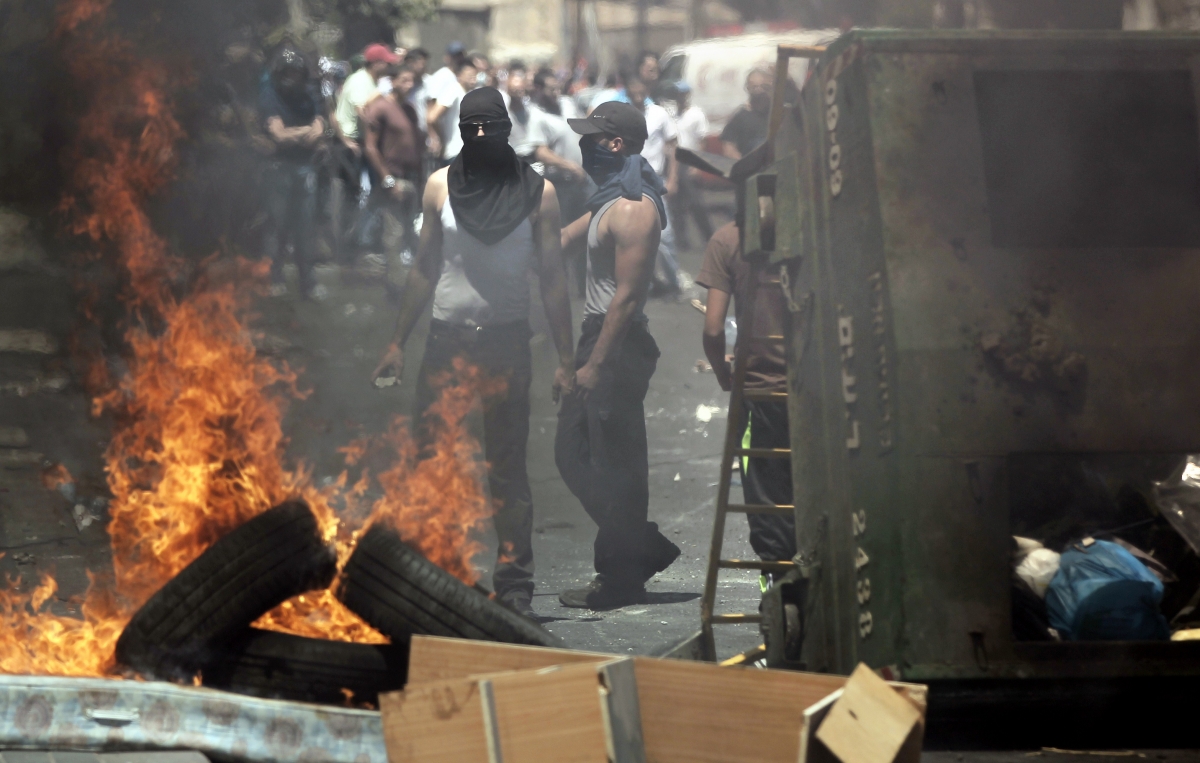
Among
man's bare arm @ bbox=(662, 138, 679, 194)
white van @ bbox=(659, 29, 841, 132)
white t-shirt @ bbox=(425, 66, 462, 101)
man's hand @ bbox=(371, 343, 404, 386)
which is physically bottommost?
man's hand @ bbox=(371, 343, 404, 386)

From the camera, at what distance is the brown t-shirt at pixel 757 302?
19.5 feet

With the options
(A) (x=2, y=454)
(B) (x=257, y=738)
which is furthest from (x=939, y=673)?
(A) (x=2, y=454)

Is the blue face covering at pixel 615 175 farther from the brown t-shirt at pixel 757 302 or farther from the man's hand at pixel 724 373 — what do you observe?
the man's hand at pixel 724 373

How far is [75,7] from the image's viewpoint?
259 inches

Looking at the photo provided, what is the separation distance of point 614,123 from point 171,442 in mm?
2771

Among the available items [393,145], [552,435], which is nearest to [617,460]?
[552,435]

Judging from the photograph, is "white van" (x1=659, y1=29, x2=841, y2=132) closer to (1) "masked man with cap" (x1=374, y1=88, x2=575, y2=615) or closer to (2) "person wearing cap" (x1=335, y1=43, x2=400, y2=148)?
(2) "person wearing cap" (x1=335, y1=43, x2=400, y2=148)

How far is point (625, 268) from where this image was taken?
6414mm

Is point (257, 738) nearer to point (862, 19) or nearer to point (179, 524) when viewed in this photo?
point (179, 524)

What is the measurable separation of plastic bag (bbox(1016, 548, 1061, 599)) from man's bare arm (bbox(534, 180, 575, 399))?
2.77 m

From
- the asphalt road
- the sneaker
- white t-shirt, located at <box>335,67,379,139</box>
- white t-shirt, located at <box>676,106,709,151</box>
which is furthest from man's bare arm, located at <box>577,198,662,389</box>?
white t-shirt, located at <box>676,106,709,151</box>

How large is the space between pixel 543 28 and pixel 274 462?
23.2 m

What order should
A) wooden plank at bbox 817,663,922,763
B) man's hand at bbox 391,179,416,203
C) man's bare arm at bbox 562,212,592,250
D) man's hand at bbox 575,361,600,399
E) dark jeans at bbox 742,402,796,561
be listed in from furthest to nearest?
man's hand at bbox 391,179,416,203 < man's bare arm at bbox 562,212,592,250 < man's hand at bbox 575,361,600,399 < dark jeans at bbox 742,402,796,561 < wooden plank at bbox 817,663,922,763

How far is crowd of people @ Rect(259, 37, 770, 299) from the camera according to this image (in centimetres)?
1065
